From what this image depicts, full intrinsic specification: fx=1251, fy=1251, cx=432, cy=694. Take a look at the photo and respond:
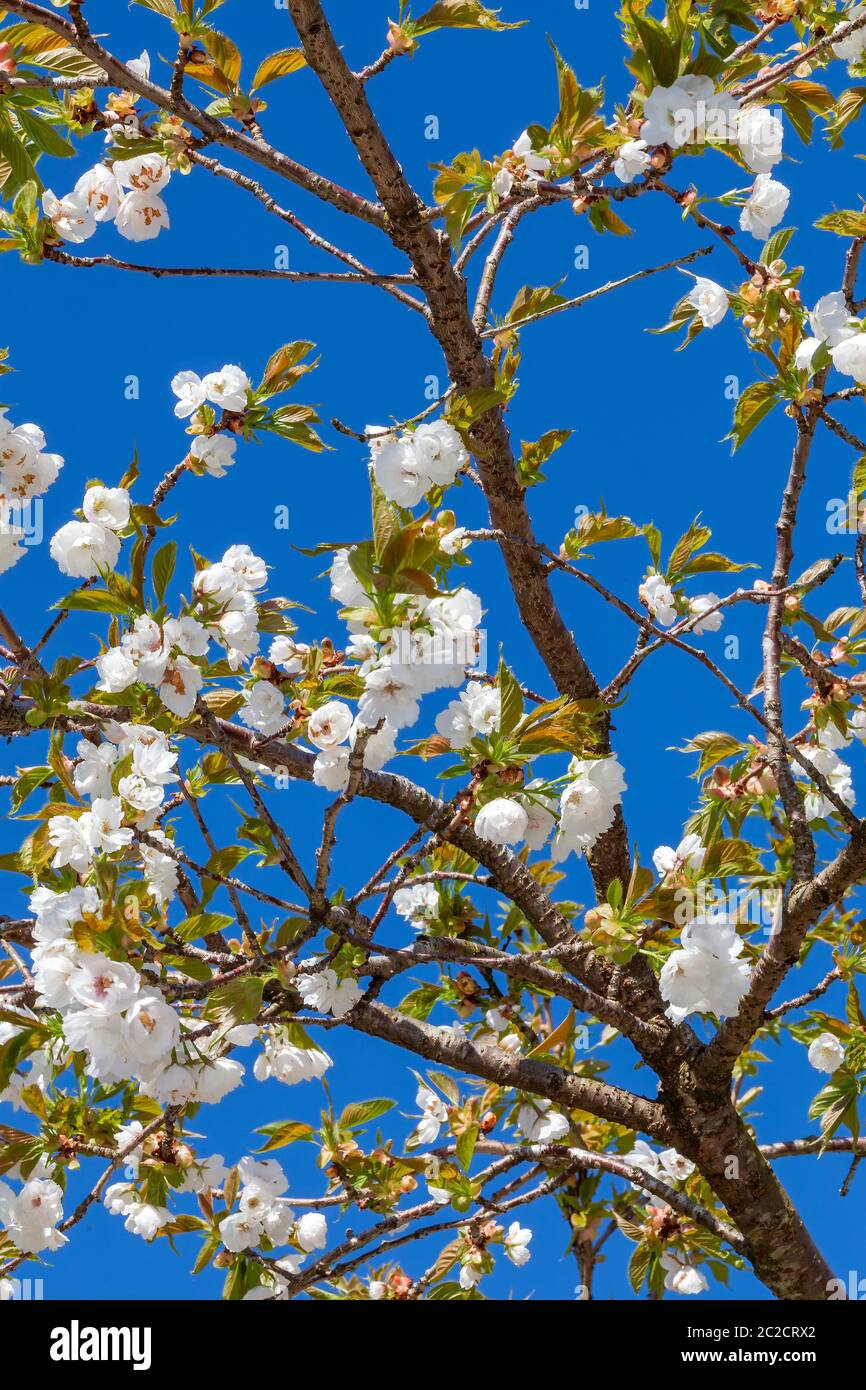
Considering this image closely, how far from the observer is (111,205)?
7.18ft

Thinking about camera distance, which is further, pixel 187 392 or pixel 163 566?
pixel 187 392

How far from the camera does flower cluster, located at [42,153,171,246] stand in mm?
2152

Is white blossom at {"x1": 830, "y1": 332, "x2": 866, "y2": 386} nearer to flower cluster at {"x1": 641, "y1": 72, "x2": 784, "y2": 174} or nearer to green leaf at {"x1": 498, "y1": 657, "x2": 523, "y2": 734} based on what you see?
flower cluster at {"x1": 641, "y1": 72, "x2": 784, "y2": 174}

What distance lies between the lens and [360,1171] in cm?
265

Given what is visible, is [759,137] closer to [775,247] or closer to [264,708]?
[775,247]

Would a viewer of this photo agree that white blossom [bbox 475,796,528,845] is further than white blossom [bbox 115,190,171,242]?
No

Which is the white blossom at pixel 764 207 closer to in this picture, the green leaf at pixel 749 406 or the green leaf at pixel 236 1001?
the green leaf at pixel 749 406

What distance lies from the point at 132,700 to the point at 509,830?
0.65 m

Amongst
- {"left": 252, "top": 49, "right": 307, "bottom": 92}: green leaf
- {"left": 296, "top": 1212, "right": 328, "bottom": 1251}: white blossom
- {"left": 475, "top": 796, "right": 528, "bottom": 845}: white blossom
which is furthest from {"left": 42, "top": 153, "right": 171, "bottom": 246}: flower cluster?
{"left": 296, "top": 1212, "right": 328, "bottom": 1251}: white blossom

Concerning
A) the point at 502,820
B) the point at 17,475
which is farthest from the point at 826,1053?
the point at 17,475

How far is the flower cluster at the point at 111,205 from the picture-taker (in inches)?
84.7
